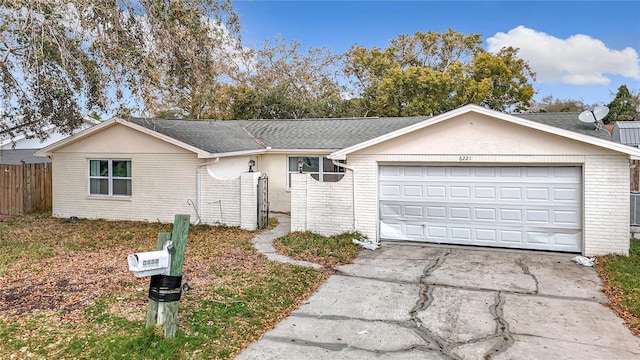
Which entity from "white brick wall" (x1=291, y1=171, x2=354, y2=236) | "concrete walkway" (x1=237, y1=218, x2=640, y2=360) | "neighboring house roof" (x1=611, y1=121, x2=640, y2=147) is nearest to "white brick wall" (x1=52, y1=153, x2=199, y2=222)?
"white brick wall" (x1=291, y1=171, x2=354, y2=236)

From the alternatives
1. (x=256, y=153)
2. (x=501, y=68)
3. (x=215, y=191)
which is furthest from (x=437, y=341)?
(x=501, y=68)

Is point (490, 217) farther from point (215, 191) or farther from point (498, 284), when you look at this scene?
point (215, 191)

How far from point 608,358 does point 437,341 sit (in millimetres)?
1860

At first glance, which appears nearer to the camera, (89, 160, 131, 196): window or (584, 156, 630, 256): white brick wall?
(584, 156, 630, 256): white brick wall

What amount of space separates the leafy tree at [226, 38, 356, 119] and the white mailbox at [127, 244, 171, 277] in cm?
2288

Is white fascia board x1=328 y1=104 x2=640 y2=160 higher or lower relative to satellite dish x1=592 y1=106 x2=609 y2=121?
lower

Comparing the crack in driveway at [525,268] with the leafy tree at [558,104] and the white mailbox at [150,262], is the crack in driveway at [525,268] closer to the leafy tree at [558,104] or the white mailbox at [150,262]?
the white mailbox at [150,262]

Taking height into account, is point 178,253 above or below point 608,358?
above

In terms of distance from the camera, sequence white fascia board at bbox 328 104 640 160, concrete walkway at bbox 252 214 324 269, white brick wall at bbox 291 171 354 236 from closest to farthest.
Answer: white fascia board at bbox 328 104 640 160
concrete walkway at bbox 252 214 324 269
white brick wall at bbox 291 171 354 236

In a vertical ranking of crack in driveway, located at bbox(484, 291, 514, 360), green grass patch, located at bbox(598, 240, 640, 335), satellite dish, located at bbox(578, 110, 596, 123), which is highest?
satellite dish, located at bbox(578, 110, 596, 123)

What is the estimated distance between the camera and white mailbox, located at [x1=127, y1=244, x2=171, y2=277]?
4.50 m

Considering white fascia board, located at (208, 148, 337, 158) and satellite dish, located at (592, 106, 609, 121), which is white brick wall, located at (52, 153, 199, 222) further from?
satellite dish, located at (592, 106, 609, 121)

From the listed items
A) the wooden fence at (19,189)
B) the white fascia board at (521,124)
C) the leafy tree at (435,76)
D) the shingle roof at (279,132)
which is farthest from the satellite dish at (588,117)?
the wooden fence at (19,189)

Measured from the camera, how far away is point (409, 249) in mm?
10336
